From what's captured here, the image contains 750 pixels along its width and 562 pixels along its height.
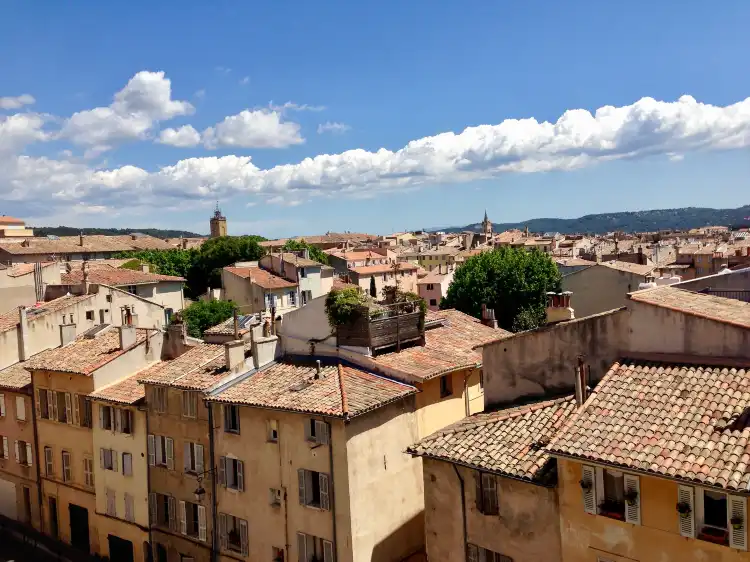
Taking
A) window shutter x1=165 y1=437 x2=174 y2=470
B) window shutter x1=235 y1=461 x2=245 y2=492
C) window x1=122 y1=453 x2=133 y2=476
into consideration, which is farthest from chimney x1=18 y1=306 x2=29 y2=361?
window shutter x1=235 y1=461 x2=245 y2=492

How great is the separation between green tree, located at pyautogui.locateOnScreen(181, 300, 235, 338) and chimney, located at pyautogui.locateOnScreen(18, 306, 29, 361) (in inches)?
936

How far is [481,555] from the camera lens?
2138cm

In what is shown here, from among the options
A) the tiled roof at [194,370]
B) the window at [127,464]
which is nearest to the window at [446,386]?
the tiled roof at [194,370]

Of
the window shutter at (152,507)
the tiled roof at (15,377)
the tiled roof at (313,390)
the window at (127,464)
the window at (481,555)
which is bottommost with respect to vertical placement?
the window shutter at (152,507)

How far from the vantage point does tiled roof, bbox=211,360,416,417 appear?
2506cm

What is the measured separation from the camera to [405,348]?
3062 centimetres

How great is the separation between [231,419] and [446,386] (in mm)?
9329

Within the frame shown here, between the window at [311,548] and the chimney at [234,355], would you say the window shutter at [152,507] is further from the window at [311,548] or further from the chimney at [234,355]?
the window at [311,548]

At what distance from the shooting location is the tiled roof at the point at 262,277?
79.2 metres

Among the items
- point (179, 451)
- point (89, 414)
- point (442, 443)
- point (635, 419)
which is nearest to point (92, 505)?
point (89, 414)

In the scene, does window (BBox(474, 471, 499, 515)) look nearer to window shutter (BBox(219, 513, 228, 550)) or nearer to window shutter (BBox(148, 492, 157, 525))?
window shutter (BBox(219, 513, 228, 550))

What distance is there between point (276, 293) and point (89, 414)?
144 feet

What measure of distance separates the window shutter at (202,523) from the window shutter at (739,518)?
2222 centimetres

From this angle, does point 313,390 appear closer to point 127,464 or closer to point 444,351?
point 444,351
